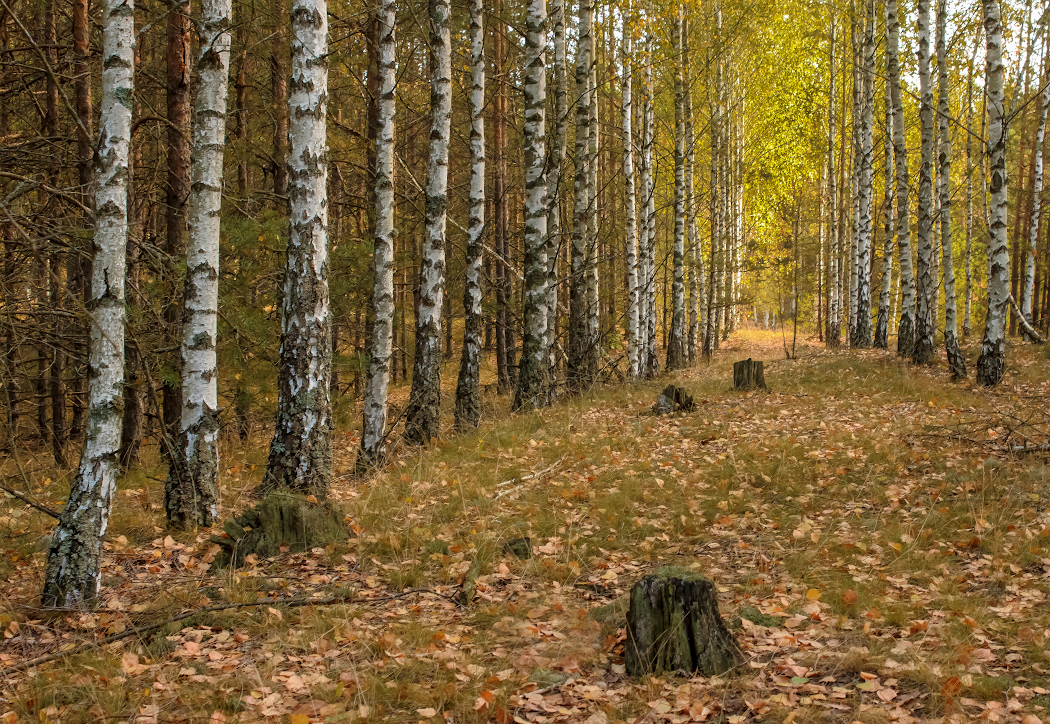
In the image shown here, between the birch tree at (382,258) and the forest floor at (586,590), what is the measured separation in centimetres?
77

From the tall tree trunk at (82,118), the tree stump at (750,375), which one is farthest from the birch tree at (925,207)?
the tall tree trunk at (82,118)

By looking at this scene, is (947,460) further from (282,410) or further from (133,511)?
(133,511)

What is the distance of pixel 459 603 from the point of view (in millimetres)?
4609

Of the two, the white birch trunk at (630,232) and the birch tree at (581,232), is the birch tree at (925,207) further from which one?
the birch tree at (581,232)

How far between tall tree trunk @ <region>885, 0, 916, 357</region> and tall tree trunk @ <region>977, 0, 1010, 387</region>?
8.79 feet

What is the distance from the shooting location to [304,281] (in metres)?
6.18

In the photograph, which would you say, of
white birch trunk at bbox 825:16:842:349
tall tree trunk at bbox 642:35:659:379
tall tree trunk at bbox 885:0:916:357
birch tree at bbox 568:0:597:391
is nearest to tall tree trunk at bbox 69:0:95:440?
birch tree at bbox 568:0:597:391

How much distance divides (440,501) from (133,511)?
278 cm

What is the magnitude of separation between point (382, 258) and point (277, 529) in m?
3.97

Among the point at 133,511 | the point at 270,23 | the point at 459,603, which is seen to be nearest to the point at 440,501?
the point at 459,603

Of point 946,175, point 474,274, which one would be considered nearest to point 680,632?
point 474,274

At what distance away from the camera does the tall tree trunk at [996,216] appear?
10398 millimetres

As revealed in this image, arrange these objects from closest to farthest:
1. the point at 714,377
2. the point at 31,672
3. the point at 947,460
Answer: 1. the point at 31,672
2. the point at 947,460
3. the point at 714,377

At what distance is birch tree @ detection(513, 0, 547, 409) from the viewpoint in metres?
10.7
